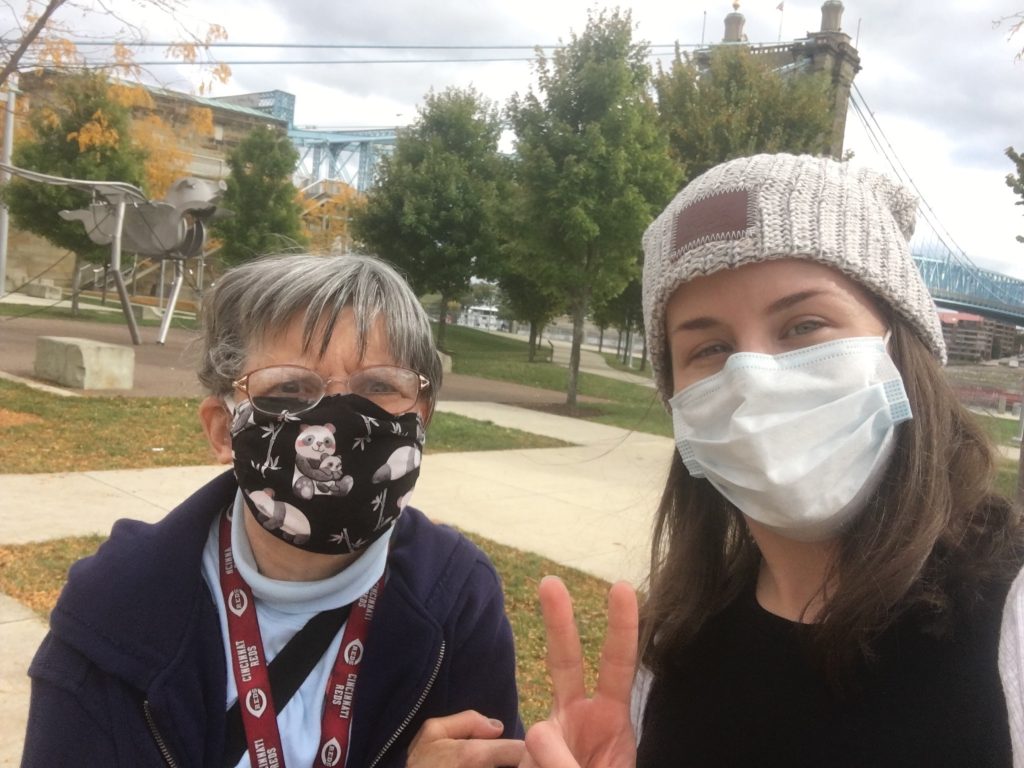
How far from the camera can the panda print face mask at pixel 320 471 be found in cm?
160

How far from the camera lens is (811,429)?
1427 mm

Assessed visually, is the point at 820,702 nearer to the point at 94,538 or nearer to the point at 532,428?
the point at 94,538

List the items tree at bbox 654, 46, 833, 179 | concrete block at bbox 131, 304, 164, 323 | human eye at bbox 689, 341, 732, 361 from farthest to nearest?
concrete block at bbox 131, 304, 164, 323 < tree at bbox 654, 46, 833, 179 < human eye at bbox 689, 341, 732, 361

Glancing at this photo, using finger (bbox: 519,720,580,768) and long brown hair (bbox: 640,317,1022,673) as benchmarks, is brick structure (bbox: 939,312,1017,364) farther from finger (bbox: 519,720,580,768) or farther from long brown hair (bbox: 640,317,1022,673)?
finger (bbox: 519,720,580,768)

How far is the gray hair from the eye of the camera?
63.9 inches

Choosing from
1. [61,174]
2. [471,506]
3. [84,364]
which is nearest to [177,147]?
[61,174]

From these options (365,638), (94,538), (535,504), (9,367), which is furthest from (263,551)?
(9,367)

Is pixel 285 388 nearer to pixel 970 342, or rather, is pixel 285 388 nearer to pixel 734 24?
pixel 970 342

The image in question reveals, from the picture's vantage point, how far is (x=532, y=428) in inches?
433

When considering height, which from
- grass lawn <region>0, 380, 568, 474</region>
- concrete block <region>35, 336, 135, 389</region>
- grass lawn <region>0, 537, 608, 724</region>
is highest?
concrete block <region>35, 336, 135, 389</region>

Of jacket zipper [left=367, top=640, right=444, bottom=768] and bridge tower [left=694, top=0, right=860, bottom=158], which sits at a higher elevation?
bridge tower [left=694, top=0, right=860, bottom=158]

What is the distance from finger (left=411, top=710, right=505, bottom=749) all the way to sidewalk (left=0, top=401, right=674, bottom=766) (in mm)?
1786

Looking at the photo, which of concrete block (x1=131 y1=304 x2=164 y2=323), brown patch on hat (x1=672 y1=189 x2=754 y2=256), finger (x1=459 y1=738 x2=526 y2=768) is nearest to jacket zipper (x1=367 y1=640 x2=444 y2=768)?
finger (x1=459 y1=738 x2=526 y2=768)

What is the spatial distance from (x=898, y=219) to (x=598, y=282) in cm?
1181
